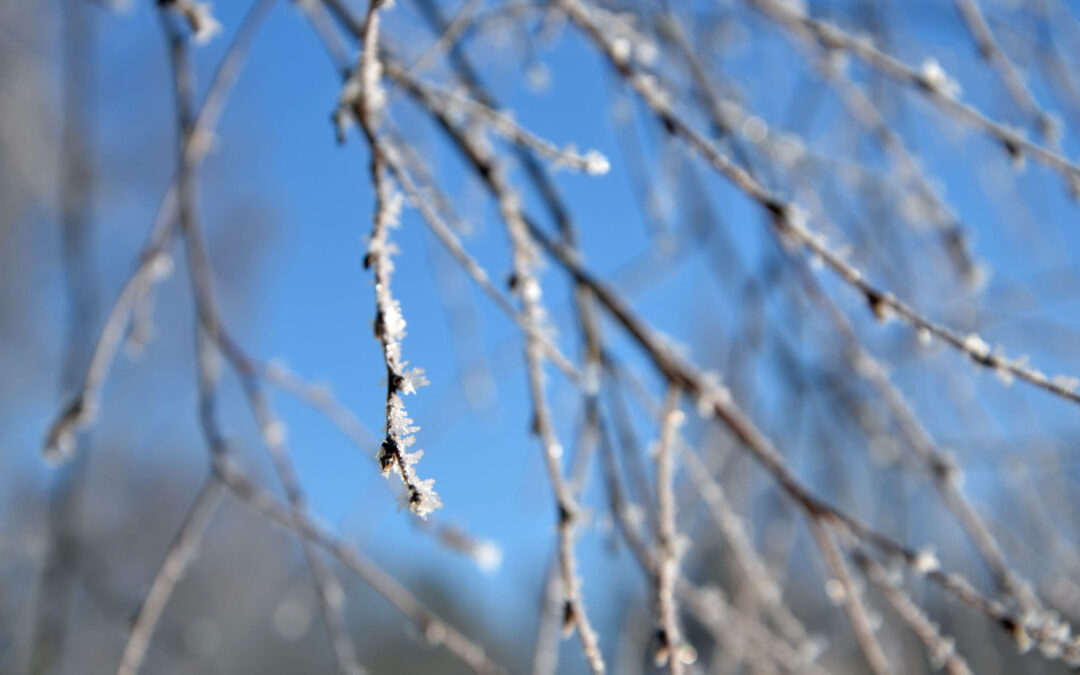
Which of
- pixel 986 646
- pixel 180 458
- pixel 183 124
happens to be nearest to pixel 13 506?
pixel 183 124

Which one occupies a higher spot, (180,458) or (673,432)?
(180,458)

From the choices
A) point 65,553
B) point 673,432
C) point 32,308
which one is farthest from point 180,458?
point 673,432

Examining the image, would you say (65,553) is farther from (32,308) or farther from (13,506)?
(32,308)

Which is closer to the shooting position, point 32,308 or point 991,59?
point 991,59

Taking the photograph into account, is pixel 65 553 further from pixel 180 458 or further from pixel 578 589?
pixel 180 458

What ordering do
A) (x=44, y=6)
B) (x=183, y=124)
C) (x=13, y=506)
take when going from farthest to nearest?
(x=44, y=6) → (x=13, y=506) → (x=183, y=124)

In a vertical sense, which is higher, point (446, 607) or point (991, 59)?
point (446, 607)

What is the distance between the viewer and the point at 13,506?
2969 mm

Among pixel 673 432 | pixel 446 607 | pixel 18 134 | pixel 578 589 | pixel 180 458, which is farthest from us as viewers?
pixel 446 607

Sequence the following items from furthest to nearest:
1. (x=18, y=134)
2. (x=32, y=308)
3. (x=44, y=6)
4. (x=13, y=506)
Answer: (x=32, y=308), (x=44, y=6), (x=13, y=506), (x=18, y=134)

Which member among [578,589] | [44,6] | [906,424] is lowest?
[578,589]

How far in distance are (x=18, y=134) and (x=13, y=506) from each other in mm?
1557

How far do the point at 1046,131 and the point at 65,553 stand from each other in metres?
1.04

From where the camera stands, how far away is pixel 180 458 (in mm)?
6738
